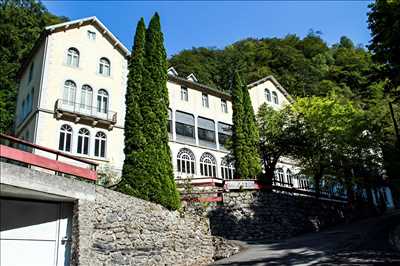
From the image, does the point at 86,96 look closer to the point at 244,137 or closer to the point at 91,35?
the point at 91,35

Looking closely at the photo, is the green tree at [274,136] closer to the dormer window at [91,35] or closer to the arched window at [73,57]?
the dormer window at [91,35]

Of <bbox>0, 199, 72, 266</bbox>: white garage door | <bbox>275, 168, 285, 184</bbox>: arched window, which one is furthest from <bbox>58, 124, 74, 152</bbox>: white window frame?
<bbox>275, 168, 285, 184</bbox>: arched window

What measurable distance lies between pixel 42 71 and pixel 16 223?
59.6 feet

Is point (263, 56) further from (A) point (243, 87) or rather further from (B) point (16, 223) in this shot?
(B) point (16, 223)

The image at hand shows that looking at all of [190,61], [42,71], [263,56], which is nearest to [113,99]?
[42,71]

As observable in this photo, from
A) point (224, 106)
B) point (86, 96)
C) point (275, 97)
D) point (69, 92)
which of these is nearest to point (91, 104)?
point (86, 96)

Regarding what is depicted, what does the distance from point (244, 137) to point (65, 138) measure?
13.4 meters

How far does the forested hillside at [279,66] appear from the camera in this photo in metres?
51.1

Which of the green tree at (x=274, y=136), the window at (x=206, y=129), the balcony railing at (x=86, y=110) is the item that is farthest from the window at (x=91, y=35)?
the green tree at (x=274, y=136)

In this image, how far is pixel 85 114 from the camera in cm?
2533

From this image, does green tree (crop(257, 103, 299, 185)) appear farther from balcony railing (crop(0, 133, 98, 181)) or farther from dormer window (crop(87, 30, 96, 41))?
balcony railing (crop(0, 133, 98, 181))

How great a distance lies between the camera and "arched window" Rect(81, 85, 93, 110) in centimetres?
2628

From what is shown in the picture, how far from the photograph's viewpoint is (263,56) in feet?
197

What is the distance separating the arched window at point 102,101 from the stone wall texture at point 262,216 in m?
12.3
